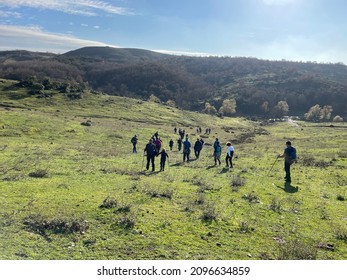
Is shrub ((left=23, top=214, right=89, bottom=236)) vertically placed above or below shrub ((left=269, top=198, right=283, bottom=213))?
above

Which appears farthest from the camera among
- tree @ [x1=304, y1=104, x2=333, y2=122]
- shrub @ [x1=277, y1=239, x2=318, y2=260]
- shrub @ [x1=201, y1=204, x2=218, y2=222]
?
tree @ [x1=304, y1=104, x2=333, y2=122]

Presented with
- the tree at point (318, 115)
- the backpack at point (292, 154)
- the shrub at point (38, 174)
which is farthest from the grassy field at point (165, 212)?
the tree at point (318, 115)

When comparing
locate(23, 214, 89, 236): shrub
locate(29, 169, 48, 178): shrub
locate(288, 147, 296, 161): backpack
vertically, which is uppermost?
locate(288, 147, 296, 161): backpack

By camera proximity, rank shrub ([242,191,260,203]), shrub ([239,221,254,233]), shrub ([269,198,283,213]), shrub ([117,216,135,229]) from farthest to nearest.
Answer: shrub ([242,191,260,203])
shrub ([269,198,283,213])
shrub ([239,221,254,233])
shrub ([117,216,135,229])

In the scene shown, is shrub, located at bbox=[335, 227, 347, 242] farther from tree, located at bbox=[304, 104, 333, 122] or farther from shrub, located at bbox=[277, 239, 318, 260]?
tree, located at bbox=[304, 104, 333, 122]

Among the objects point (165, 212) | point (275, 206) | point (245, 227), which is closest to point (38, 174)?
point (165, 212)

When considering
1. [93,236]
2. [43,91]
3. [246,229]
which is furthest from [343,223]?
[43,91]

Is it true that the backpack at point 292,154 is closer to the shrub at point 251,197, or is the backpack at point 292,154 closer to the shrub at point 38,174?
the shrub at point 251,197

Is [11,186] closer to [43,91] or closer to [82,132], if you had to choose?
[82,132]

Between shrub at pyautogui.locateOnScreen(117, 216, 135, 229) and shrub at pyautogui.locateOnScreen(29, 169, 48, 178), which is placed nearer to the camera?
shrub at pyautogui.locateOnScreen(117, 216, 135, 229)

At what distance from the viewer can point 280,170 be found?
28.8 metres

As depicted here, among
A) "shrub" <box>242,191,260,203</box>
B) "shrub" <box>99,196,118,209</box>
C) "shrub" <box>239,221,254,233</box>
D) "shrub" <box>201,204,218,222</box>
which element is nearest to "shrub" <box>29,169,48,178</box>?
"shrub" <box>99,196,118,209</box>

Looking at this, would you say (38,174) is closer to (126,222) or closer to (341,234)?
(126,222)
